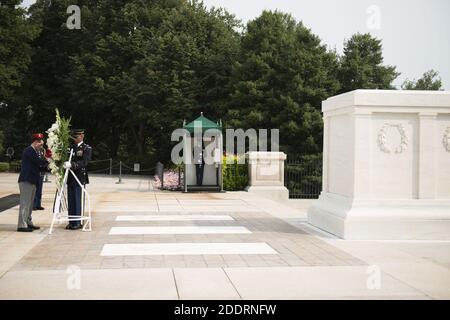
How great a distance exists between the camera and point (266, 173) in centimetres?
2308

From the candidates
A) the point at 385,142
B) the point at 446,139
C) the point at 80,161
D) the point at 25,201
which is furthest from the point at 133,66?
the point at 446,139

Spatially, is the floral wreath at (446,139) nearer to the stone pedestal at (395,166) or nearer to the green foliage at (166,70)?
the stone pedestal at (395,166)

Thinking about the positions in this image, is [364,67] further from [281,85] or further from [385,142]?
[385,142]

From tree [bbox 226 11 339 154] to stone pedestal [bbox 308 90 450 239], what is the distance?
1060 inches

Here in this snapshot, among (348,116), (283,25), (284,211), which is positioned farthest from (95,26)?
(348,116)

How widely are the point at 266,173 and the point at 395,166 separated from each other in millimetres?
11874

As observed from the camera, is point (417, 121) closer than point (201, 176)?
Yes

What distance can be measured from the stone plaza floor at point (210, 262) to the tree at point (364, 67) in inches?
1236

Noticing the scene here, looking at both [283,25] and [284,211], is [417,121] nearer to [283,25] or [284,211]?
[284,211]

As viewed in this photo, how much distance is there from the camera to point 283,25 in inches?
1693

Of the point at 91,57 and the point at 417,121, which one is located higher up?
the point at 91,57

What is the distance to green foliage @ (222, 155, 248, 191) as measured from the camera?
23844mm

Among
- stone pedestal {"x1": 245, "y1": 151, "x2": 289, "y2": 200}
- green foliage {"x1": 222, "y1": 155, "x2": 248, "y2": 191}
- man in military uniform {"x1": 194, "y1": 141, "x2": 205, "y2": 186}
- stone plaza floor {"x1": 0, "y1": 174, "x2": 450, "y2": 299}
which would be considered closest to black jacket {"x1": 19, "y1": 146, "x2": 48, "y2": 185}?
stone plaza floor {"x1": 0, "y1": 174, "x2": 450, "y2": 299}

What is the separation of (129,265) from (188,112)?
33.6 m
